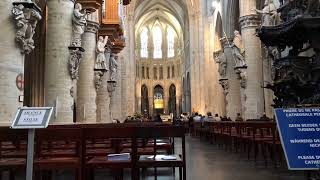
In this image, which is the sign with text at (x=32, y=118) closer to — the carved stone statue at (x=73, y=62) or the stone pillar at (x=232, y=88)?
the carved stone statue at (x=73, y=62)

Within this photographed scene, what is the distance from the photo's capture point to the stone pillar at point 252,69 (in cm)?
2073

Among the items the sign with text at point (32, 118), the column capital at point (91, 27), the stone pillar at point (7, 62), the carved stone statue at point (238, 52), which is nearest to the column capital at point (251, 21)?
the carved stone statue at point (238, 52)

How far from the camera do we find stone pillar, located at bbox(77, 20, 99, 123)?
56.1 ft

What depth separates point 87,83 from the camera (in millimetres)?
17328

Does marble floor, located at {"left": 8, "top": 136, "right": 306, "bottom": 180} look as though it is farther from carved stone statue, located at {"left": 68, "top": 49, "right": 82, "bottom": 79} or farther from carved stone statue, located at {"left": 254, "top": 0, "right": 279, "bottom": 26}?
carved stone statue, located at {"left": 254, "top": 0, "right": 279, "bottom": 26}

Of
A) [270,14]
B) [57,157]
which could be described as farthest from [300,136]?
[270,14]

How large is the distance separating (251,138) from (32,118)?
7079 mm

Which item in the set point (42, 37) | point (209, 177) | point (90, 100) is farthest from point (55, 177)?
point (42, 37)

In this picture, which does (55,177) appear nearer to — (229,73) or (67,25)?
(67,25)

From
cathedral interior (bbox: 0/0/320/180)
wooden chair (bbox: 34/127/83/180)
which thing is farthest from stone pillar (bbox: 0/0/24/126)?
wooden chair (bbox: 34/127/83/180)

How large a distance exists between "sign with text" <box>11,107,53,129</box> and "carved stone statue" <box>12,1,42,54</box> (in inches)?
230

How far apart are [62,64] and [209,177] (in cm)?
791

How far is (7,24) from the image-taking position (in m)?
9.25

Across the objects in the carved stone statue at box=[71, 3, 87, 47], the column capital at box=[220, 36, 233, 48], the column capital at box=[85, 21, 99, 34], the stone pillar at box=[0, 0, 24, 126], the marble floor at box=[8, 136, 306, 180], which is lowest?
the marble floor at box=[8, 136, 306, 180]
